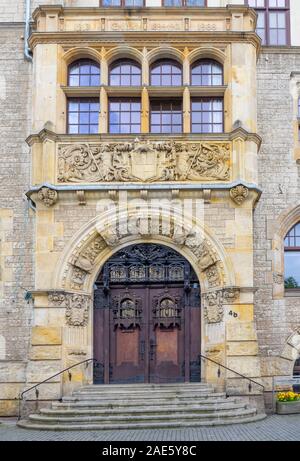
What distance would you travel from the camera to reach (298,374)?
19.6 meters

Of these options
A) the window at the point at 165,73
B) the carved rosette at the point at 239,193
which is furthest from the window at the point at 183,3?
the carved rosette at the point at 239,193

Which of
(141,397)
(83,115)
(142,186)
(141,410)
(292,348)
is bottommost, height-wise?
(141,410)

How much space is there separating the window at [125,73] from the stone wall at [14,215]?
2.43m

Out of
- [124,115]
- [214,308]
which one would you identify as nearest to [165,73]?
[124,115]

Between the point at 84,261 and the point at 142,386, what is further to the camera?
the point at 84,261

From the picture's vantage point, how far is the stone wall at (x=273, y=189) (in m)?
19.6

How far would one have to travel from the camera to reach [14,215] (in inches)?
771

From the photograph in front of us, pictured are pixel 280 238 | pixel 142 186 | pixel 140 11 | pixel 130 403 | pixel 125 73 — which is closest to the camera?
pixel 130 403

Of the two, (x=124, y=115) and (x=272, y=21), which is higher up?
(x=272, y=21)

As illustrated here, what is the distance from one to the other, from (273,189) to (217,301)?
406cm

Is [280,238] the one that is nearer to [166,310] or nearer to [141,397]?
[166,310]

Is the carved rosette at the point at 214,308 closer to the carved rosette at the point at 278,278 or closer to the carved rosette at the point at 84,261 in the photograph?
the carved rosette at the point at 278,278

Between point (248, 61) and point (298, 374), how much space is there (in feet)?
26.9
